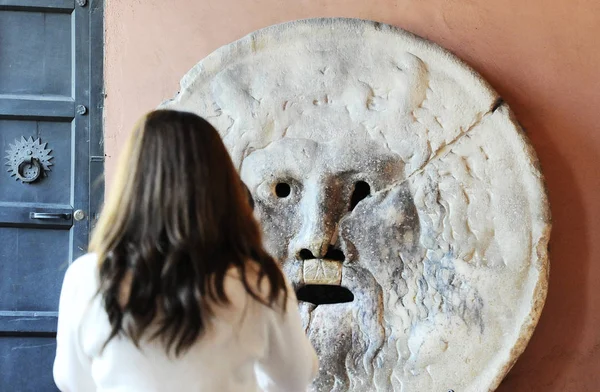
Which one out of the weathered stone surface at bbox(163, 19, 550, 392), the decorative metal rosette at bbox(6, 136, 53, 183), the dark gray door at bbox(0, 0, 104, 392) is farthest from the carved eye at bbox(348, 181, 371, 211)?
the decorative metal rosette at bbox(6, 136, 53, 183)

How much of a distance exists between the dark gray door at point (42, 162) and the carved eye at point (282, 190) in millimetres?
538

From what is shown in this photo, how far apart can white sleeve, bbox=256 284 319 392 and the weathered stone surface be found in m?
0.81

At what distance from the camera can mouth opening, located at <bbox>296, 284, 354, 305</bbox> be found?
2.12 metres

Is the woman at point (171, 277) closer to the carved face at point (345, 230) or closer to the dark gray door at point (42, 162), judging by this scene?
the carved face at point (345, 230)

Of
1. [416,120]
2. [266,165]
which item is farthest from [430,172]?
[266,165]

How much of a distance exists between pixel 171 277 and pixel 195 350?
0.11 m

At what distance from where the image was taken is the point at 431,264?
2.03 meters

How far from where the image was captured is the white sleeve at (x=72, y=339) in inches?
45.2

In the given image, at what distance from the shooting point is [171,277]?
1118 millimetres

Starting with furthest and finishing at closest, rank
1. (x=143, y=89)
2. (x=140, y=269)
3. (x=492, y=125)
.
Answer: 1. (x=143, y=89)
2. (x=492, y=125)
3. (x=140, y=269)

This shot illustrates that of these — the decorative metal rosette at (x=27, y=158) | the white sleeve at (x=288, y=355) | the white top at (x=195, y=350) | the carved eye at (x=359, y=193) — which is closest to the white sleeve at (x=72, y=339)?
the white top at (x=195, y=350)

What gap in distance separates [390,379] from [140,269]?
42.5 inches

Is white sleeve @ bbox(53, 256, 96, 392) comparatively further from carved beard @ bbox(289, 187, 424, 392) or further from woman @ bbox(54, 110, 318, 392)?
carved beard @ bbox(289, 187, 424, 392)

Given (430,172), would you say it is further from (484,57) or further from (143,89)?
(143,89)
